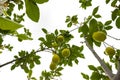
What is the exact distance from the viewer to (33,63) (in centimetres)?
359

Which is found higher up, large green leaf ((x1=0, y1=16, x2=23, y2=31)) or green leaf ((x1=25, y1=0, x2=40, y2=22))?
green leaf ((x1=25, y1=0, x2=40, y2=22))

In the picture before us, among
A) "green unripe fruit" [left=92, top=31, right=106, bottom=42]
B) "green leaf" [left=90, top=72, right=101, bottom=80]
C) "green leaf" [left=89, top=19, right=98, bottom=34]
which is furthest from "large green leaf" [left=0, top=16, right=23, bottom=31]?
"green leaf" [left=90, top=72, right=101, bottom=80]

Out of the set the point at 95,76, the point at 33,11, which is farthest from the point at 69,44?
the point at 33,11

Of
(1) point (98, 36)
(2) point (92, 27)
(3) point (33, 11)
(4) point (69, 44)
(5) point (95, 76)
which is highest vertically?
(4) point (69, 44)

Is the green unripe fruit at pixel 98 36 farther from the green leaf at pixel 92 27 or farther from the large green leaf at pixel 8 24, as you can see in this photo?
the large green leaf at pixel 8 24

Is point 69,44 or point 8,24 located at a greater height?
point 69,44

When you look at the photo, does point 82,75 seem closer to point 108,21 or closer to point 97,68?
point 97,68

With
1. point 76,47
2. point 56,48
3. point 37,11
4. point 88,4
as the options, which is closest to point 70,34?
point 76,47

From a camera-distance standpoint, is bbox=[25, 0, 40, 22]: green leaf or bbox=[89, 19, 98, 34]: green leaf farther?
bbox=[89, 19, 98, 34]: green leaf

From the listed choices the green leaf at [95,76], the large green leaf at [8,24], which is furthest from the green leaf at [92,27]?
the large green leaf at [8,24]

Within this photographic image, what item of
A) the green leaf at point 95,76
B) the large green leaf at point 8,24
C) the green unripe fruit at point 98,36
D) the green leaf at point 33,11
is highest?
the green leaf at point 95,76

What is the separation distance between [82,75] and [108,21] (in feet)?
3.11

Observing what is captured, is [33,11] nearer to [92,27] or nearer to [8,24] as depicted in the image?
[8,24]

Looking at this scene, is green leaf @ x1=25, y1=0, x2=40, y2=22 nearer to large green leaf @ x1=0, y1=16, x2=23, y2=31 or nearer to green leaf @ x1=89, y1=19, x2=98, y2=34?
large green leaf @ x1=0, y1=16, x2=23, y2=31
